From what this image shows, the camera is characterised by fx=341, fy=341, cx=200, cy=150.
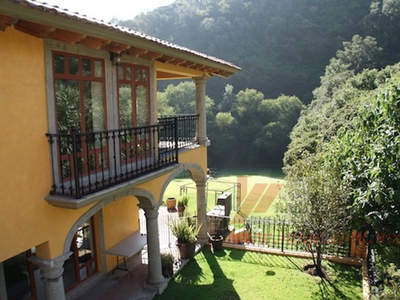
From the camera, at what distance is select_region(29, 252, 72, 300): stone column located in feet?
19.5

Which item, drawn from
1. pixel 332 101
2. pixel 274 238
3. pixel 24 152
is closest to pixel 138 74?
pixel 24 152

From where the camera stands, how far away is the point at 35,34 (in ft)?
17.6

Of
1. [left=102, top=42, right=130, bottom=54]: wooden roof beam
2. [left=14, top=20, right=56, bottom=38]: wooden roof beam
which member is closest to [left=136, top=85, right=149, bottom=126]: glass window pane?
[left=102, top=42, right=130, bottom=54]: wooden roof beam

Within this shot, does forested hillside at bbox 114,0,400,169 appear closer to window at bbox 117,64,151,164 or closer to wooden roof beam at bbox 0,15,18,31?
window at bbox 117,64,151,164

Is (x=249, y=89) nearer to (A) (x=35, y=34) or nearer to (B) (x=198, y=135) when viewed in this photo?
(B) (x=198, y=135)

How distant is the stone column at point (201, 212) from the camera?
12.8 metres

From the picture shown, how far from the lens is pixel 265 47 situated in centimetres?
6562

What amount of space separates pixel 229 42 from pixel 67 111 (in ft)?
207

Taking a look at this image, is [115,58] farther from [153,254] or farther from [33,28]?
[153,254]

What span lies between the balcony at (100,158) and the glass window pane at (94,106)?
0.71ft

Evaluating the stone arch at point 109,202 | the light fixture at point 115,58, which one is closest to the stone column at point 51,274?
the stone arch at point 109,202

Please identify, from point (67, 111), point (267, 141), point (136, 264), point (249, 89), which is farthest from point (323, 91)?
point (67, 111)

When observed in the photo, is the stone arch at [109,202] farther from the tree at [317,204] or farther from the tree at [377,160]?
the tree at [377,160]

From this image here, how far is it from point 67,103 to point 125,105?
1.74m
